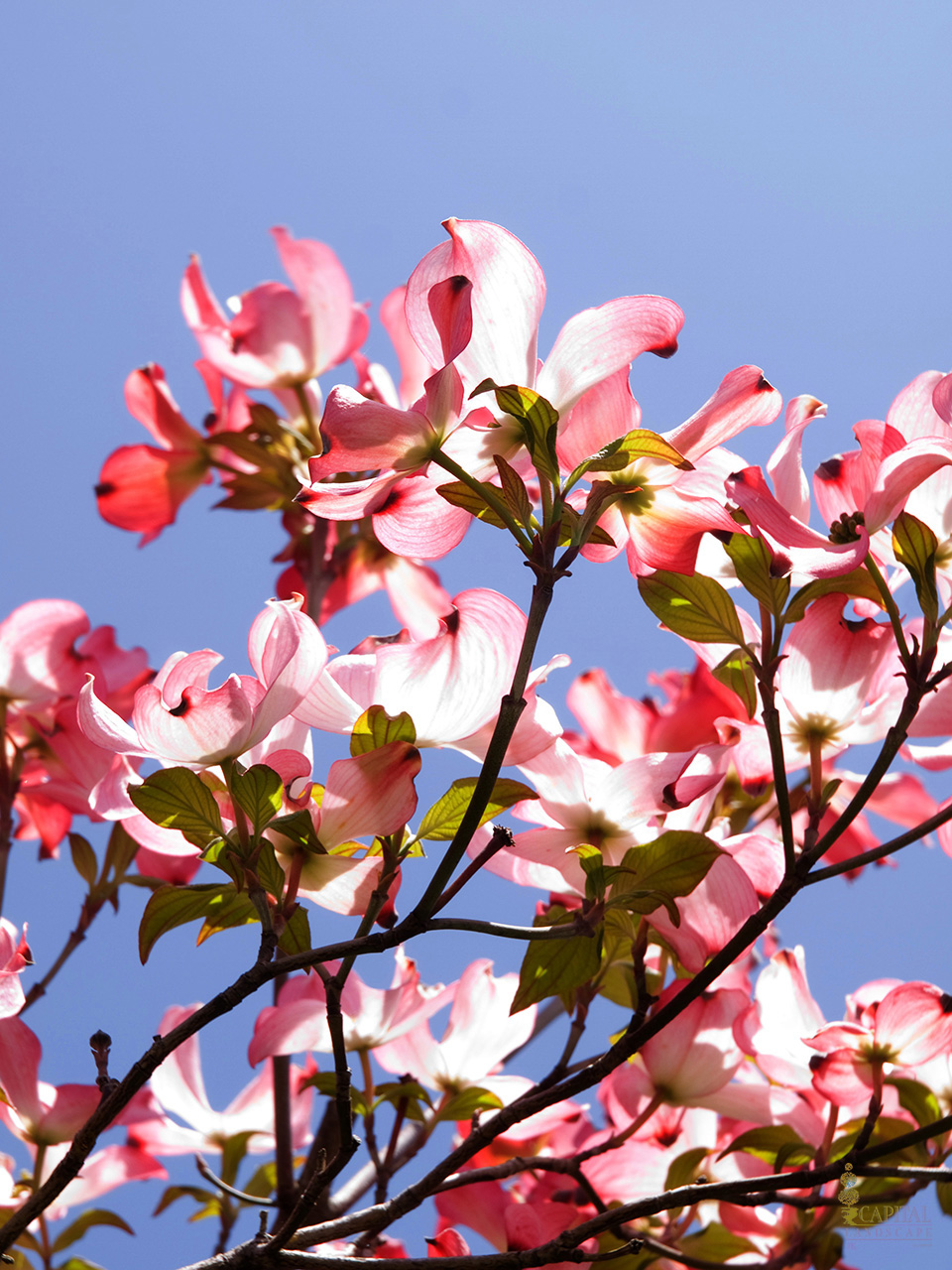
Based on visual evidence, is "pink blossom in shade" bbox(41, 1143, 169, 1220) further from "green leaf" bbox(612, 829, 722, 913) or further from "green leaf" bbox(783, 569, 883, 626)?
"green leaf" bbox(783, 569, 883, 626)

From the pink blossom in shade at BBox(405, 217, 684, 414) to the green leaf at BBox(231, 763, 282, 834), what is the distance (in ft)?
0.71

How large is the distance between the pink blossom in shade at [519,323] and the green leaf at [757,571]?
109 mm

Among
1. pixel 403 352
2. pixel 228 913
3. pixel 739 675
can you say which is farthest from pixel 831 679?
pixel 403 352

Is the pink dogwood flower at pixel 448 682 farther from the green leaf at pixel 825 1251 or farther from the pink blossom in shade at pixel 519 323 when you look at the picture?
the green leaf at pixel 825 1251

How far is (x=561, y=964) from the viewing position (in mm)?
579

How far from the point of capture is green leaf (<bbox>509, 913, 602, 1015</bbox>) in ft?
1.90

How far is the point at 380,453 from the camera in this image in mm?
496

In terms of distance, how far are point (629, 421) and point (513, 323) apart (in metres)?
0.08

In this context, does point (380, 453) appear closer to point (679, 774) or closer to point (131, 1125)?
point (679, 774)

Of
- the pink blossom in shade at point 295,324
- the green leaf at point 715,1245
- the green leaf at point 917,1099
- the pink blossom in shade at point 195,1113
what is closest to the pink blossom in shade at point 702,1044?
the green leaf at point 917,1099

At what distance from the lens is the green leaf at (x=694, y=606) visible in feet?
1.96

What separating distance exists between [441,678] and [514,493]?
111 mm

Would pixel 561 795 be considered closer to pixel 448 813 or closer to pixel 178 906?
pixel 448 813

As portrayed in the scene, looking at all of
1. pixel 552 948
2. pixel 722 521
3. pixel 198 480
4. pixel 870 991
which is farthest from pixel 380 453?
pixel 198 480
